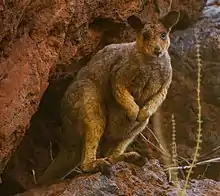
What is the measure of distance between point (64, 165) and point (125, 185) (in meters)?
0.63

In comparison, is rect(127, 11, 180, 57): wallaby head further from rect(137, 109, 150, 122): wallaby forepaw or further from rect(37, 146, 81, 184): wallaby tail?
rect(37, 146, 81, 184): wallaby tail

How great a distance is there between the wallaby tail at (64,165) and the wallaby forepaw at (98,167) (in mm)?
237

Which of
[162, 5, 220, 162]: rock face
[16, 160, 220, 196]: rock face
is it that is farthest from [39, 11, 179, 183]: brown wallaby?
[162, 5, 220, 162]: rock face

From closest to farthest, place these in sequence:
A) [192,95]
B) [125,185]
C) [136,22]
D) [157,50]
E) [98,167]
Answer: [125,185]
[98,167]
[157,50]
[136,22]
[192,95]

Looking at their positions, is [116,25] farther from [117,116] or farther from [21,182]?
[21,182]

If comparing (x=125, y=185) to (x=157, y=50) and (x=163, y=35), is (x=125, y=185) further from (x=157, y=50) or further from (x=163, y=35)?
(x=163, y=35)

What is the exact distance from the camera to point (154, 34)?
3.61m

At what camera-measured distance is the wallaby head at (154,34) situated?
3.62 metres

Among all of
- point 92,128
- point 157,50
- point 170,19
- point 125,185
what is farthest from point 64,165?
point 170,19

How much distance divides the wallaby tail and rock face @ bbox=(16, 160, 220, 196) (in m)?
0.30

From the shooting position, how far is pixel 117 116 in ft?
12.6

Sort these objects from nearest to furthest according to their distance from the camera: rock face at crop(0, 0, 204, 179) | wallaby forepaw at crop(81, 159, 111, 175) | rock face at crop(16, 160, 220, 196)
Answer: rock face at crop(0, 0, 204, 179) < rock face at crop(16, 160, 220, 196) < wallaby forepaw at crop(81, 159, 111, 175)

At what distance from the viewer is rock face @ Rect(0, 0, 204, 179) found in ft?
Result: 10.3

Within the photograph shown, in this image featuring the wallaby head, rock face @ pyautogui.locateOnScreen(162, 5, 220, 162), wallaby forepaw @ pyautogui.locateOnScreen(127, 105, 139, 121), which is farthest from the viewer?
rock face @ pyautogui.locateOnScreen(162, 5, 220, 162)
